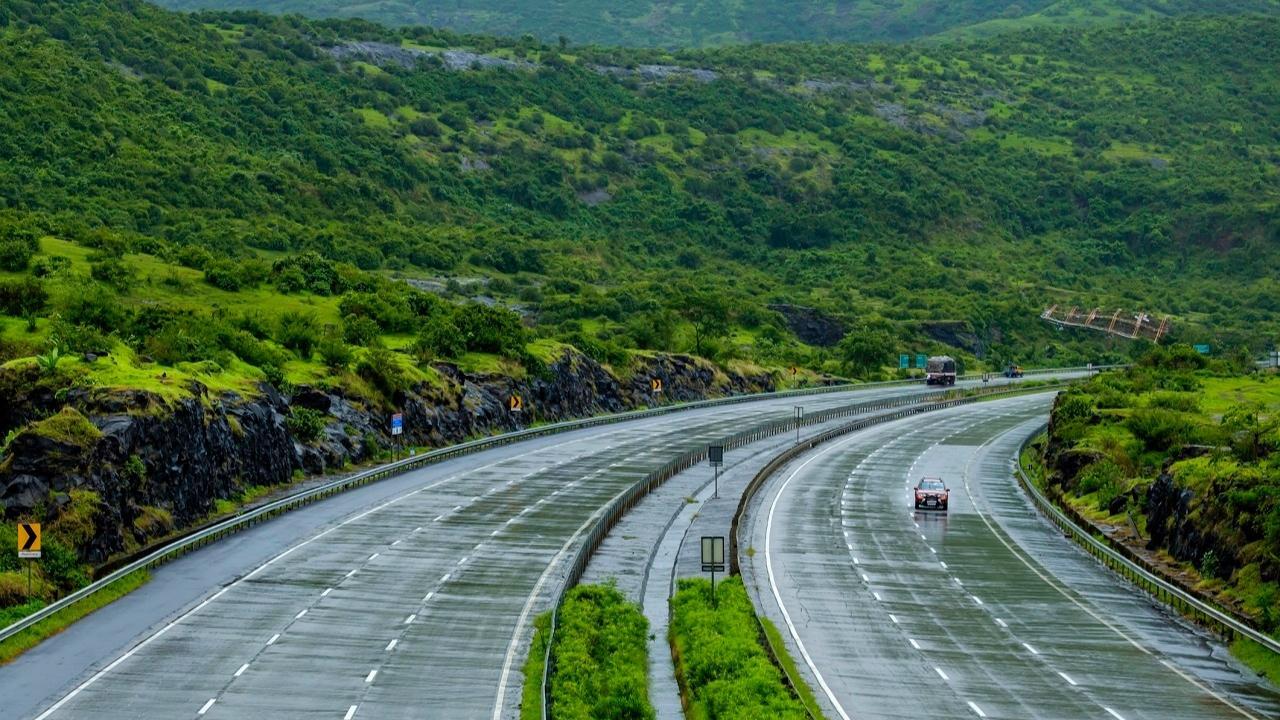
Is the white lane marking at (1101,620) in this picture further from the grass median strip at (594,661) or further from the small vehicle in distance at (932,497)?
the grass median strip at (594,661)

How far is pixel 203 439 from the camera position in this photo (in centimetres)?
5575

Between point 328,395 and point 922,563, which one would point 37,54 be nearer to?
point 328,395

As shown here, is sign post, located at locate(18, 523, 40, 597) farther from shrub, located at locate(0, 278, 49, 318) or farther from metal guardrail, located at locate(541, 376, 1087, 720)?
shrub, located at locate(0, 278, 49, 318)

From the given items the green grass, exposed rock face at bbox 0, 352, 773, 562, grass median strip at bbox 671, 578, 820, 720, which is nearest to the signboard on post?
the green grass

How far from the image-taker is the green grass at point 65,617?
3538 cm

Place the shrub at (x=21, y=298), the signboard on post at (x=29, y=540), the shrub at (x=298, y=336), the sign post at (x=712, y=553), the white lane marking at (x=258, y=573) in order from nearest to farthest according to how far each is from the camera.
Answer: the white lane marking at (x=258, y=573), the signboard on post at (x=29, y=540), the sign post at (x=712, y=553), the shrub at (x=21, y=298), the shrub at (x=298, y=336)

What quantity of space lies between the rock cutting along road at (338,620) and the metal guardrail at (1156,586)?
56.0ft

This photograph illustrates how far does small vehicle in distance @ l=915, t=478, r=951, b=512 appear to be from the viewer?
65.1 metres

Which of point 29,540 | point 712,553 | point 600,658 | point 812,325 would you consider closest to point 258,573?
point 29,540

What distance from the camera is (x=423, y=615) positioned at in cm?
4022

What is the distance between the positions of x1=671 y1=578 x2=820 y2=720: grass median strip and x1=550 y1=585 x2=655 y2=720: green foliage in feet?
3.18

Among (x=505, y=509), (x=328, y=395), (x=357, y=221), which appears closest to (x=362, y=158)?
(x=357, y=221)

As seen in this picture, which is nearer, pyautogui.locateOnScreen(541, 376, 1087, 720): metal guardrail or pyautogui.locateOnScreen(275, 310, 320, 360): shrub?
pyautogui.locateOnScreen(541, 376, 1087, 720): metal guardrail

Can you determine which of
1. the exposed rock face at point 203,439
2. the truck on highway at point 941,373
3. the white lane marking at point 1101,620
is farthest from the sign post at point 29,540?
the truck on highway at point 941,373
